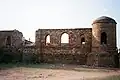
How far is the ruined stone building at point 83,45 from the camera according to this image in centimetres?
2762

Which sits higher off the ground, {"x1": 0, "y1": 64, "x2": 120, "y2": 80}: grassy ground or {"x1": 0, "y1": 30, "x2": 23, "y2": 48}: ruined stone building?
{"x1": 0, "y1": 30, "x2": 23, "y2": 48}: ruined stone building

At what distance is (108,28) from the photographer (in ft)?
92.8

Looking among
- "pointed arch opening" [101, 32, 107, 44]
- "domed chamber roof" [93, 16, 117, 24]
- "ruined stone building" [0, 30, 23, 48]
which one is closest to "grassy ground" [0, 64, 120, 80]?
"pointed arch opening" [101, 32, 107, 44]

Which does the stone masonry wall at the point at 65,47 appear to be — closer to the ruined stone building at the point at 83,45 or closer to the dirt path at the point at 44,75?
the ruined stone building at the point at 83,45

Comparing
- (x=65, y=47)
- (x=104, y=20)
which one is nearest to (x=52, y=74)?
(x=65, y=47)

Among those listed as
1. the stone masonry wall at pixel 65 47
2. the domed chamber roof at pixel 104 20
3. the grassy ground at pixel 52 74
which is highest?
the domed chamber roof at pixel 104 20

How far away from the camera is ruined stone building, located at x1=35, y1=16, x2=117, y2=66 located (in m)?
27.6

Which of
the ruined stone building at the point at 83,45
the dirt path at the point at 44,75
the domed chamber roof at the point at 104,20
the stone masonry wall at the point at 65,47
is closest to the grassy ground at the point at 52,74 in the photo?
the dirt path at the point at 44,75

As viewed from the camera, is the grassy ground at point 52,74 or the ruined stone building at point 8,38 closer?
the grassy ground at point 52,74

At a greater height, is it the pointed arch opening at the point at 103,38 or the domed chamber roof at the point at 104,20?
the domed chamber roof at the point at 104,20

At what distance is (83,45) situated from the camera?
29172 mm

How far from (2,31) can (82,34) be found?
35.7ft

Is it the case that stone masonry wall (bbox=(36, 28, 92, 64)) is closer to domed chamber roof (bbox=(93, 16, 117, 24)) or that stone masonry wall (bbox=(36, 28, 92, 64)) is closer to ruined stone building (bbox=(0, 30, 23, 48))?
domed chamber roof (bbox=(93, 16, 117, 24))

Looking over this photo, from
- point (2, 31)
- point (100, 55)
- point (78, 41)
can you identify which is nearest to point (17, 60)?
point (2, 31)
